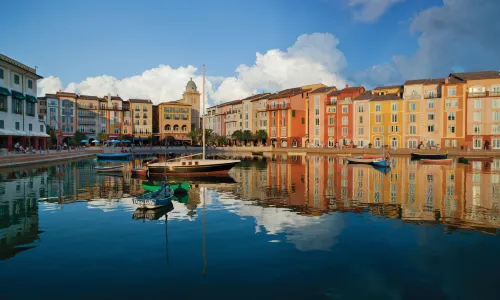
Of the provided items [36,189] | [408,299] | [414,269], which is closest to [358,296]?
[408,299]

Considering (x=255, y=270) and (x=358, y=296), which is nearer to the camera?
(x=358, y=296)

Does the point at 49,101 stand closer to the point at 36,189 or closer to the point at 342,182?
the point at 36,189

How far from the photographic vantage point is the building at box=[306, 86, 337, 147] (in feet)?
303

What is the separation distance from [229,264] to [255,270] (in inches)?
36.6

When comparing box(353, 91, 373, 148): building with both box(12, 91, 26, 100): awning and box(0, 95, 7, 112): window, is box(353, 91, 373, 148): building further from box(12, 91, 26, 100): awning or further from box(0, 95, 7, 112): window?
box(0, 95, 7, 112): window

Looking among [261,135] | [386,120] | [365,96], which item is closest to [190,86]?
[261,135]

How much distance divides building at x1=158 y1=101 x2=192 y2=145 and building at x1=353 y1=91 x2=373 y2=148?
173 feet

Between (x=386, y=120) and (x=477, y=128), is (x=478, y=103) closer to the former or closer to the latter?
(x=477, y=128)

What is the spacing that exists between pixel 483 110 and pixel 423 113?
35.7ft

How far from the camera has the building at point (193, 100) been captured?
133000 mm

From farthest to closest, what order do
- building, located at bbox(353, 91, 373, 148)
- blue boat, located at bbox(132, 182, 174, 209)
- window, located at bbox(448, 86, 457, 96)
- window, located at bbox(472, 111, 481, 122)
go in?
building, located at bbox(353, 91, 373, 148) → window, located at bbox(448, 86, 457, 96) → window, located at bbox(472, 111, 481, 122) → blue boat, located at bbox(132, 182, 174, 209)

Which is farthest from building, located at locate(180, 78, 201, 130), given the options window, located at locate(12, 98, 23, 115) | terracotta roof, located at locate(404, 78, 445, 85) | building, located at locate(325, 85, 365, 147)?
window, located at locate(12, 98, 23, 115)

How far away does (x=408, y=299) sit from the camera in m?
9.03

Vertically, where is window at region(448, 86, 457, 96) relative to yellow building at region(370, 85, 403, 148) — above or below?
above
